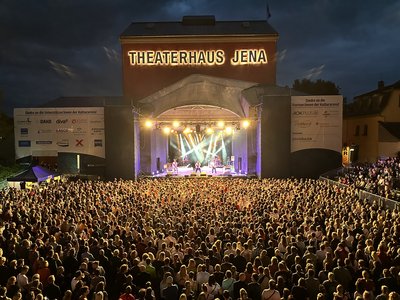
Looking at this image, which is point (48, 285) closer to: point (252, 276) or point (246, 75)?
point (252, 276)

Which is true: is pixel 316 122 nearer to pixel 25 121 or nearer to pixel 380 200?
pixel 380 200

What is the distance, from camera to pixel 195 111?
36156mm

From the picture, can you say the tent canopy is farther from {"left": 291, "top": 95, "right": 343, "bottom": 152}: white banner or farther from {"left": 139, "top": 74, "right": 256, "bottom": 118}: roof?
{"left": 291, "top": 95, "right": 343, "bottom": 152}: white banner

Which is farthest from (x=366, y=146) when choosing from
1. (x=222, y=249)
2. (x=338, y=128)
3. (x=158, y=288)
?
(x=158, y=288)

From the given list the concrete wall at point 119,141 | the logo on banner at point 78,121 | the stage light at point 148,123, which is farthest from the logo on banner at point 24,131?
the stage light at point 148,123

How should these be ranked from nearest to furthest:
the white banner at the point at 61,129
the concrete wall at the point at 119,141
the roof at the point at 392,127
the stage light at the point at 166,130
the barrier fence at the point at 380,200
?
the barrier fence at the point at 380,200 < the concrete wall at the point at 119,141 < the white banner at the point at 61,129 < the roof at the point at 392,127 < the stage light at the point at 166,130

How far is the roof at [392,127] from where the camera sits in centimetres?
3299

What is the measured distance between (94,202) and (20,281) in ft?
28.7

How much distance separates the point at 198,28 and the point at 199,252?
2877cm

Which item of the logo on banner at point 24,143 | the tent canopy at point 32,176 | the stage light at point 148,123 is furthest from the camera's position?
the stage light at point 148,123

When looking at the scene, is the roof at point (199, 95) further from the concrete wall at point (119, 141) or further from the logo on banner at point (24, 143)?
the logo on banner at point (24, 143)

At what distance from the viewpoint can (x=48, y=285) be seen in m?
6.60

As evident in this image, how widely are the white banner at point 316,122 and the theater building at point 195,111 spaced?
0.23 ft

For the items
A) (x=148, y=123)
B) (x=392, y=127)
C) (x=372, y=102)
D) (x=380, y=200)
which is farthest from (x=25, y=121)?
(x=372, y=102)
